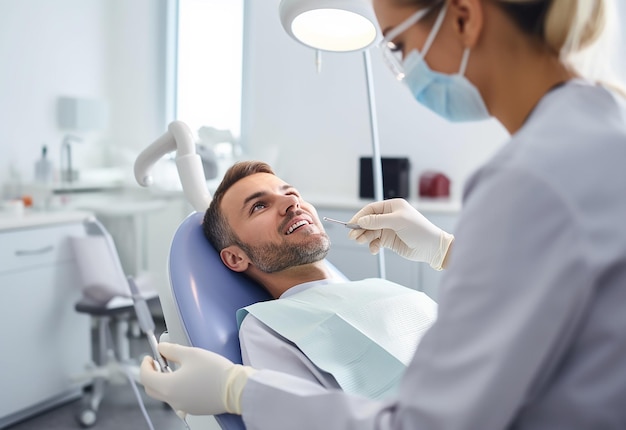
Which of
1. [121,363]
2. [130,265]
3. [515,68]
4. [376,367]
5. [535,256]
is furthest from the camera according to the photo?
[130,265]

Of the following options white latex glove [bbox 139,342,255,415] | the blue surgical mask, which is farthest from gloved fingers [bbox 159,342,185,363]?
the blue surgical mask

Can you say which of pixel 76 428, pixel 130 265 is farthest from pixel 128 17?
pixel 76 428

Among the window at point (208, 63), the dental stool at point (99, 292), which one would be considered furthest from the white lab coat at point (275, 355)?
the window at point (208, 63)

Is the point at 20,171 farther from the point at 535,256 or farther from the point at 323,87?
the point at 535,256

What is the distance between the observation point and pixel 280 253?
1405mm

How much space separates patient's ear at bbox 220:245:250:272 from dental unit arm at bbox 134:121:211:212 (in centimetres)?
15

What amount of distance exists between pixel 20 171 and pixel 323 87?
1.70 m

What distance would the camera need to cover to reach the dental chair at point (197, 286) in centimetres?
119

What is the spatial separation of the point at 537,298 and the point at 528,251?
4 centimetres

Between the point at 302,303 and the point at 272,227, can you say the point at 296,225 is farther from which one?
the point at 302,303

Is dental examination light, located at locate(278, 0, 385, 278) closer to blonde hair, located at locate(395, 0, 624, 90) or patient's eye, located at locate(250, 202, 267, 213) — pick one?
patient's eye, located at locate(250, 202, 267, 213)

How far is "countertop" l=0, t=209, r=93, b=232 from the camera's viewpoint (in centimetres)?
233

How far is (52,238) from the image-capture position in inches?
99.2

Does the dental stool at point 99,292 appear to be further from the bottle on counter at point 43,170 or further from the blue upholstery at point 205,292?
the blue upholstery at point 205,292
